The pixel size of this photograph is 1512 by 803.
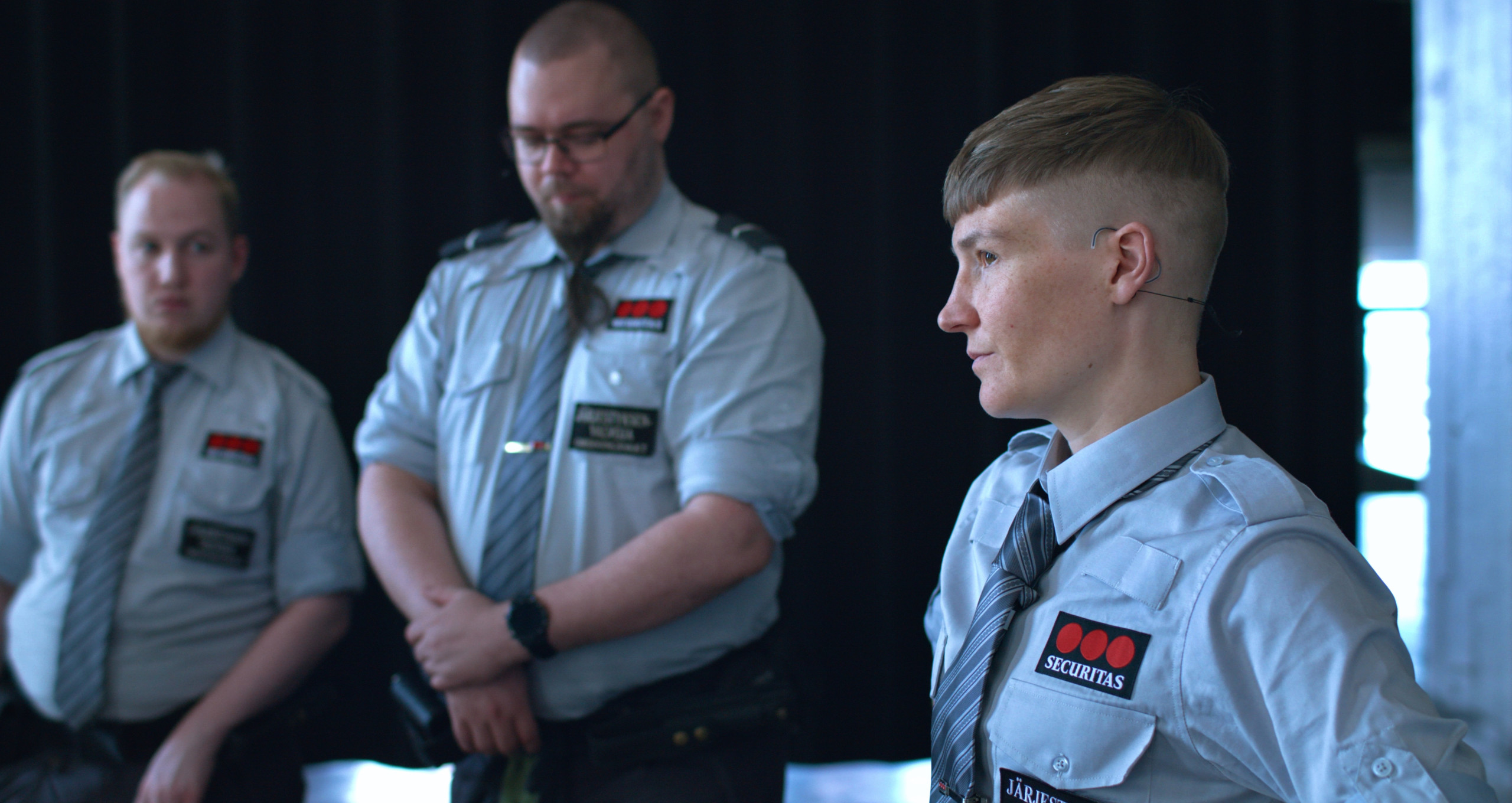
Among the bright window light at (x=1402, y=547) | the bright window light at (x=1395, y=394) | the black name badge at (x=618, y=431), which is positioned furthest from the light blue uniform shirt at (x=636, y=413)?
the bright window light at (x=1395, y=394)

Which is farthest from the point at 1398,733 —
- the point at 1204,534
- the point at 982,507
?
the point at 982,507

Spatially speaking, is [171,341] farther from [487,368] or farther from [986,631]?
[986,631]

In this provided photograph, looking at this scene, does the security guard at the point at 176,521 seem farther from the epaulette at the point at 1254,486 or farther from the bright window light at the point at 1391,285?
the bright window light at the point at 1391,285

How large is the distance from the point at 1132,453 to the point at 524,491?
3.25 feet

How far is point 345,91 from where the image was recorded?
2256mm

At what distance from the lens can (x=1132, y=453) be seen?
0.83 meters

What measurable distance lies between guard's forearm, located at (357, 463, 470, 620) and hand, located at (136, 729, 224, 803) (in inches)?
20.8

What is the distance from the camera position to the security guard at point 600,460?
1349mm

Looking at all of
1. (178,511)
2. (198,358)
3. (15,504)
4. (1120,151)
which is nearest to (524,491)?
(178,511)

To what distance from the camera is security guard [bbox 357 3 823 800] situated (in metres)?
1.35

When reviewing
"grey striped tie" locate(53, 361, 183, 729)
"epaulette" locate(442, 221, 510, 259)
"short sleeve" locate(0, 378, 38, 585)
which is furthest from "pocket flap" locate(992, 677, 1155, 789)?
"short sleeve" locate(0, 378, 38, 585)

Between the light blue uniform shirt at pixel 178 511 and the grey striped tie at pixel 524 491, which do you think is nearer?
the grey striped tie at pixel 524 491

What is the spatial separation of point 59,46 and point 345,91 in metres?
0.72

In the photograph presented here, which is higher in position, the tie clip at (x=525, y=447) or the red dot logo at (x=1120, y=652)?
the tie clip at (x=525, y=447)
